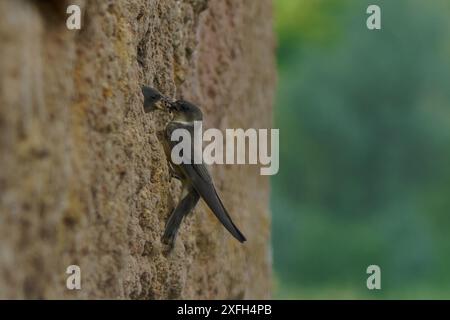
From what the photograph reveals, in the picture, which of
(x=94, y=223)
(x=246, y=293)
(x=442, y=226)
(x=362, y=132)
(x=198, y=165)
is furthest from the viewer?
(x=442, y=226)

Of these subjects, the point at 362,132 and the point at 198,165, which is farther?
the point at 362,132

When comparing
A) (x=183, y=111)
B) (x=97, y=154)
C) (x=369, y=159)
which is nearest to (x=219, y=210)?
(x=183, y=111)

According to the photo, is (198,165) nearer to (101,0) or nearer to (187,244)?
(187,244)

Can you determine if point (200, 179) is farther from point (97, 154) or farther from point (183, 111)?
point (97, 154)

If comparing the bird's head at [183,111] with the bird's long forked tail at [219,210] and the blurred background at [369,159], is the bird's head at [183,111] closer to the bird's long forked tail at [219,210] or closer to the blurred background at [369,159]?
the bird's long forked tail at [219,210]

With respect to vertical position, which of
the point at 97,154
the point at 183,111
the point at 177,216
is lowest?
the point at 177,216
